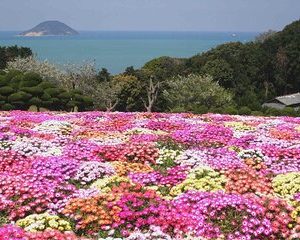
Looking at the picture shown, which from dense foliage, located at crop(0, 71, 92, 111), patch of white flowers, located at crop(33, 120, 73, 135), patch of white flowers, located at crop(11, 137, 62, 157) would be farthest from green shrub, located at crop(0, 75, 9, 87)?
patch of white flowers, located at crop(11, 137, 62, 157)

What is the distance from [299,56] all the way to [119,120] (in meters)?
89.7

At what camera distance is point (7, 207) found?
40.9ft

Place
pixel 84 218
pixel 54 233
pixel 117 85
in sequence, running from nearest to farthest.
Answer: pixel 54 233 < pixel 84 218 < pixel 117 85

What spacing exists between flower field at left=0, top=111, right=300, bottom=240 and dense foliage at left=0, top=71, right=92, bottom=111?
82.8 ft

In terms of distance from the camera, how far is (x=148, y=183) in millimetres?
14430

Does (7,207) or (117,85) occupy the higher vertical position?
(7,207)

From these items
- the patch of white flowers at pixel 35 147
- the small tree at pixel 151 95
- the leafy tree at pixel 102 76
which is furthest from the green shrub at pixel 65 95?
the leafy tree at pixel 102 76

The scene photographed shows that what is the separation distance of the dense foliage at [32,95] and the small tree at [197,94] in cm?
2114

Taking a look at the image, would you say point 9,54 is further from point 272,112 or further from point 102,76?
point 272,112

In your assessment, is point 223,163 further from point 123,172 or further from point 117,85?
point 117,85

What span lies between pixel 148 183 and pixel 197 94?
187 feet

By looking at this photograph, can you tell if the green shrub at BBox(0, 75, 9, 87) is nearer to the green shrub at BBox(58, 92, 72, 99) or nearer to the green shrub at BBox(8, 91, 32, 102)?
the green shrub at BBox(8, 91, 32, 102)

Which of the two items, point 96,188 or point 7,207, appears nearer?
point 7,207

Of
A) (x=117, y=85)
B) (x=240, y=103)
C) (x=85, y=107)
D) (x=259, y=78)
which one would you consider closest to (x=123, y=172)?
(x=85, y=107)
